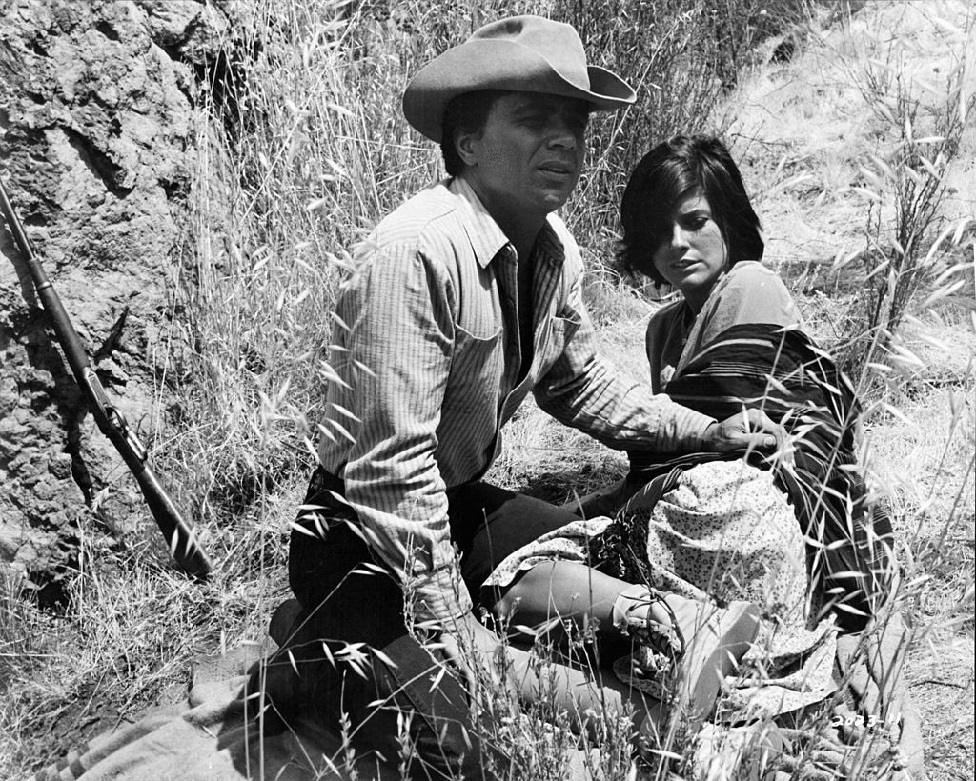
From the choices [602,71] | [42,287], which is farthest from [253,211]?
[602,71]

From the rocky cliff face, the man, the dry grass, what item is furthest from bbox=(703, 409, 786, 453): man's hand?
the rocky cliff face

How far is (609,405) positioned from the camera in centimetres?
303

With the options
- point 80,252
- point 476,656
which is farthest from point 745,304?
point 80,252

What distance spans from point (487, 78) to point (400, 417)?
0.77 meters

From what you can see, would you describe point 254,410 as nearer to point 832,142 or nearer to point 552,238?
point 552,238

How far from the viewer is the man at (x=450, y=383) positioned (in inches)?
93.7

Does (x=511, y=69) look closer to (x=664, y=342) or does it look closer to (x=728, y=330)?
(x=728, y=330)

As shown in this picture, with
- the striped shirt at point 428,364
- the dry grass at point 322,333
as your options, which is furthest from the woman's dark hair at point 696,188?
the striped shirt at point 428,364

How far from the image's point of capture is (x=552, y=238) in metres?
2.82

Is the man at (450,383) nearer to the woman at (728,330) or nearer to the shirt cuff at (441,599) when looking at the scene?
the shirt cuff at (441,599)

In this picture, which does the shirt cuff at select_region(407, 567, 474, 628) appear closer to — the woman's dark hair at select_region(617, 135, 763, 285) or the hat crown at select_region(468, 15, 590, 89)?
the hat crown at select_region(468, 15, 590, 89)

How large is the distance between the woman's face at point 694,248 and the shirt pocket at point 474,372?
3.38ft

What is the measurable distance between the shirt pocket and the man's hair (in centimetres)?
43

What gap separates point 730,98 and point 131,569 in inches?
170
